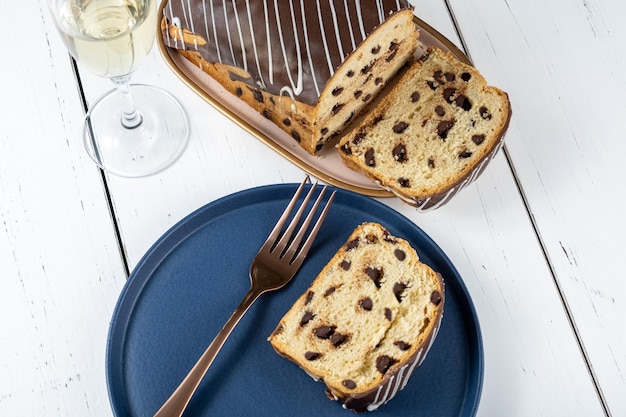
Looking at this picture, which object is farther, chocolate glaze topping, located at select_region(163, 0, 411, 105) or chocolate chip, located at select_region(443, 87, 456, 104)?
chocolate chip, located at select_region(443, 87, 456, 104)

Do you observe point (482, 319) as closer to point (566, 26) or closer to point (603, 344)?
point (603, 344)

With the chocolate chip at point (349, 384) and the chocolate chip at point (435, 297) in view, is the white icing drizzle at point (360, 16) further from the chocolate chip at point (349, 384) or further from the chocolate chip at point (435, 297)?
the chocolate chip at point (349, 384)

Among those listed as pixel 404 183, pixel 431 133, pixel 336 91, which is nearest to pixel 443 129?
pixel 431 133

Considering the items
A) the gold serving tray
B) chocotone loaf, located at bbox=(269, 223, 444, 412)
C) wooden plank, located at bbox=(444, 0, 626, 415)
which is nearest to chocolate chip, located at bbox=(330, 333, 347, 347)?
chocotone loaf, located at bbox=(269, 223, 444, 412)

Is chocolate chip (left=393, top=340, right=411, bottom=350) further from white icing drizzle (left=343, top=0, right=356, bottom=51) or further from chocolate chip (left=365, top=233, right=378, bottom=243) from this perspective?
white icing drizzle (left=343, top=0, right=356, bottom=51)

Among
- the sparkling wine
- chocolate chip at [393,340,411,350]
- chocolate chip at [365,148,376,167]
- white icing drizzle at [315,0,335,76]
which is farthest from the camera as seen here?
chocolate chip at [365,148,376,167]

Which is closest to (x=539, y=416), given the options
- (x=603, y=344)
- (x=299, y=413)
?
(x=603, y=344)

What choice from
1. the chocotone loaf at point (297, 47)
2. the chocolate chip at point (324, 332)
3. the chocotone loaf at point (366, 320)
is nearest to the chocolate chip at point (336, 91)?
the chocotone loaf at point (297, 47)
